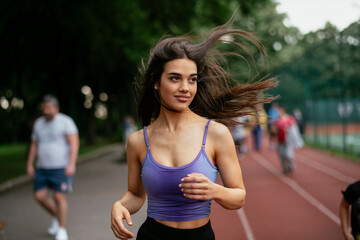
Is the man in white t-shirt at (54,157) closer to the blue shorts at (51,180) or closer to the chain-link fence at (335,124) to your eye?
the blue shorts at (51,180)

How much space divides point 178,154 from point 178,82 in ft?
1.27

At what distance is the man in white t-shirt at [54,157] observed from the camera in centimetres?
630

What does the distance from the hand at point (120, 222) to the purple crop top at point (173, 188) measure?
16 centimetres

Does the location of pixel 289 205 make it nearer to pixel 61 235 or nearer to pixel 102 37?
pixel 61 235

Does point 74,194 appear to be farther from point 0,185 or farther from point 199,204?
point 199,204

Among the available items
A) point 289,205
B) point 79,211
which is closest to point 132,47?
point 79,211

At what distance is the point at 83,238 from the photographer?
A: 6.40 metres

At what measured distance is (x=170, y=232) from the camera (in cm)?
236

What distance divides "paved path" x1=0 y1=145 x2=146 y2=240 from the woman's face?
29.1 inches

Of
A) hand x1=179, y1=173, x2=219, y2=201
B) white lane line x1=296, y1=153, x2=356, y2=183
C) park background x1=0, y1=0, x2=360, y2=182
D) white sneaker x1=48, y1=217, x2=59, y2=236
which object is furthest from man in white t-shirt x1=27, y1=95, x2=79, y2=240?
white lane line x1=296, y1=153, x2=356, y2=183

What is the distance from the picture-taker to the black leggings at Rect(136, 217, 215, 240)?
235cm

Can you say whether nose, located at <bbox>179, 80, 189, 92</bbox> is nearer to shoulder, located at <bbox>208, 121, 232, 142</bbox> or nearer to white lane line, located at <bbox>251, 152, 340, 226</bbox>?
shoulder, located at <bbox>208, 121, 232, 142</bbox>

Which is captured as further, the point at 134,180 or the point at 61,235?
the point at 61,235

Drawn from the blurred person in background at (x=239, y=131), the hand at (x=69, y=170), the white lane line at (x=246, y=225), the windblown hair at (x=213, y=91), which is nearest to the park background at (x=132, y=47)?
the blurred person in background at (x=239, y=131)
